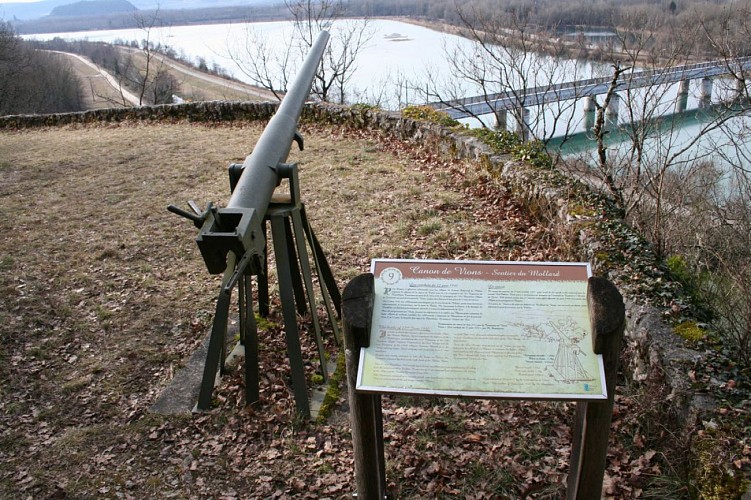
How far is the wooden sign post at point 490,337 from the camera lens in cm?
225

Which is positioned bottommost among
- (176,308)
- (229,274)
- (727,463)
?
(176,308)

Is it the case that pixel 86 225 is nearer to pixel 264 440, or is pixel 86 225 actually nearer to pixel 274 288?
pixel 274 288

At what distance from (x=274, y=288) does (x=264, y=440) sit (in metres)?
2.22

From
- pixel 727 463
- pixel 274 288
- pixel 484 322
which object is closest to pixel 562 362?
pixel 484 322

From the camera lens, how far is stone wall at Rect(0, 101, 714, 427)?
11.1 ft

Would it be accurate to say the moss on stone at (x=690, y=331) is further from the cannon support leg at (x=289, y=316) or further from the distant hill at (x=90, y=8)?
the distant hill at (x=90, y=8)

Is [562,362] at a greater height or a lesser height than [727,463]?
greater

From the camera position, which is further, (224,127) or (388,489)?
(224,127)

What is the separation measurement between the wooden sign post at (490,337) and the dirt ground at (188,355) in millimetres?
917

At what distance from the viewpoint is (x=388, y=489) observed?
329 centimetres

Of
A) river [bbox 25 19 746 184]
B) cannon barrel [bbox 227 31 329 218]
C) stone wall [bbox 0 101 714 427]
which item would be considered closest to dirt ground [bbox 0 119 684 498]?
stone wall [bbox 0 101 714 427]

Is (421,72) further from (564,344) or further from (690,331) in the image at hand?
(564,344)

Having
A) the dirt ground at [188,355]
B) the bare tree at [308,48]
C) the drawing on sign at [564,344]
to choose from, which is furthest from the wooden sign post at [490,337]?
the bare tree at [308,48]

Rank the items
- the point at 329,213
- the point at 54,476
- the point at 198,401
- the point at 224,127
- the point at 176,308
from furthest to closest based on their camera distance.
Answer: the point at 224,127 < the point at 329,213 < the point at 176,308 < the point at 198,401 < the point at 54,476
